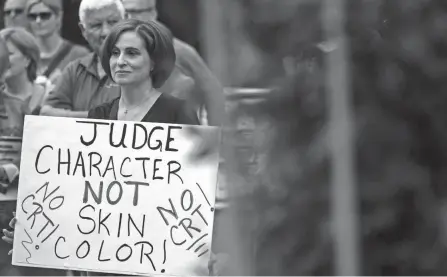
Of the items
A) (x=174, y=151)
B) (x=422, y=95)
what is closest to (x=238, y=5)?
(x=422, y=95)

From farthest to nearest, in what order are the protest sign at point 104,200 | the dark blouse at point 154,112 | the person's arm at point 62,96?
the person's arm at point 62,96
the protest sign at point 104,200
the dark blouse at point 154,112

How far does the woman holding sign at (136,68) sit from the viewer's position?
3621 mm

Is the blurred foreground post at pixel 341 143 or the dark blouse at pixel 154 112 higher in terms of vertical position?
the dark blouse at pixel 154 112

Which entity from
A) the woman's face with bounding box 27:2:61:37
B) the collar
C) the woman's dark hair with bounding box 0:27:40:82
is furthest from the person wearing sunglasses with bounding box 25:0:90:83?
the collar

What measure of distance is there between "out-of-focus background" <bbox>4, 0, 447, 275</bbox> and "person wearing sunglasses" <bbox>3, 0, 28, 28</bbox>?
397 cm

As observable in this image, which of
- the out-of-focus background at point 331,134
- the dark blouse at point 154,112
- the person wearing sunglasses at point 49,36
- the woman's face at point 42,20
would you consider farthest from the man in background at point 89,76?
the out-of-focus background at point 331,134

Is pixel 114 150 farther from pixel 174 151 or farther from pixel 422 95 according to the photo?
pixel 422 95

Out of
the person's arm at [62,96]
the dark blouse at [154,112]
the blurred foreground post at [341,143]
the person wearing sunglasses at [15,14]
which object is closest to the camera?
the blurred foreground post at [341,143]

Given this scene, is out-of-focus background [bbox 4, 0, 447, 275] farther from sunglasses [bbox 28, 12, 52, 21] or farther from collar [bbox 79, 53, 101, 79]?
sunglasses [bbox 28, 12, 52, 21]

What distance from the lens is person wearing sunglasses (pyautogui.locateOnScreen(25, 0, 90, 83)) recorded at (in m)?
4.86

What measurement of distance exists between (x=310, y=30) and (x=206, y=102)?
0.18 metres

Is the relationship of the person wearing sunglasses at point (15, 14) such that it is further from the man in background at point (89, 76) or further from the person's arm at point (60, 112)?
the person's arm at point (60, 112)

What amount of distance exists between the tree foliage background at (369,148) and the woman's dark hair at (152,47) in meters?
2.32

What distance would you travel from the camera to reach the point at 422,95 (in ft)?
3.88
